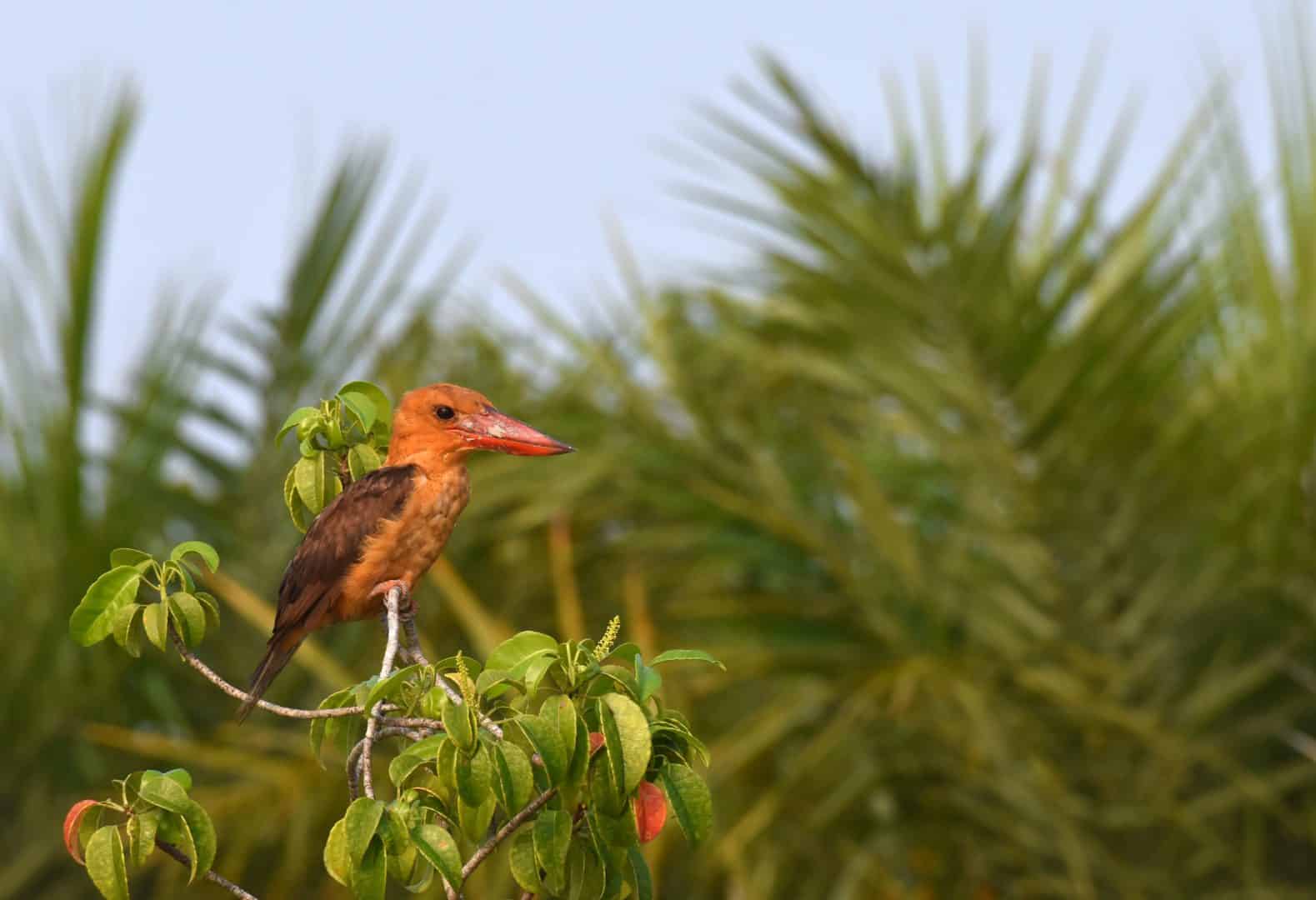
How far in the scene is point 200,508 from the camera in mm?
6391

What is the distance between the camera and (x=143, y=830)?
181cm

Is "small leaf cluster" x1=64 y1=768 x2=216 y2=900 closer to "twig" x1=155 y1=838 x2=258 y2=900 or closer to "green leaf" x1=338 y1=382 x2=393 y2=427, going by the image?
"twig" x1=155 y1=838 x2=258 y2=900

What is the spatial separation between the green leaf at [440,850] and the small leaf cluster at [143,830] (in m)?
0.24

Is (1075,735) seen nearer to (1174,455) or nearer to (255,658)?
(1174,455)

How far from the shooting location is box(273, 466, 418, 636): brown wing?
2072 millimetres

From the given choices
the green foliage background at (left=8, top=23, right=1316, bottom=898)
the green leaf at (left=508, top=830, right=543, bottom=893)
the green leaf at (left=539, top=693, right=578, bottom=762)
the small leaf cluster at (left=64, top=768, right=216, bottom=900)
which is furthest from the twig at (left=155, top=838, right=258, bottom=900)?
the green foliage background at (left=8, top=23, right=1316, bottom=898)

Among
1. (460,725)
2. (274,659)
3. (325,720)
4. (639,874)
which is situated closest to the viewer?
(460,725)

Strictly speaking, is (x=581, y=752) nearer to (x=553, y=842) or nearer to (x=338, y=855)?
(x=553, y=842)

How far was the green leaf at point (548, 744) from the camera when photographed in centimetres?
165

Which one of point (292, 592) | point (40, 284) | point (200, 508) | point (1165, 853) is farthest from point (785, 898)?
point (292, 592)

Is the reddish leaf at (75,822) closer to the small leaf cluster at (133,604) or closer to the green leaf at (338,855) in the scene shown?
the small leaf cluster at (133,604)

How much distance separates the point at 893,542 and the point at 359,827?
396cm

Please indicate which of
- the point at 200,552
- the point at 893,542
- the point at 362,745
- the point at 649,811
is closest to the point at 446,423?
the point at 200,552

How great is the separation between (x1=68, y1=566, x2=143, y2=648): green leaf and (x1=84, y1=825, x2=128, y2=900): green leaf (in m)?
0.22
